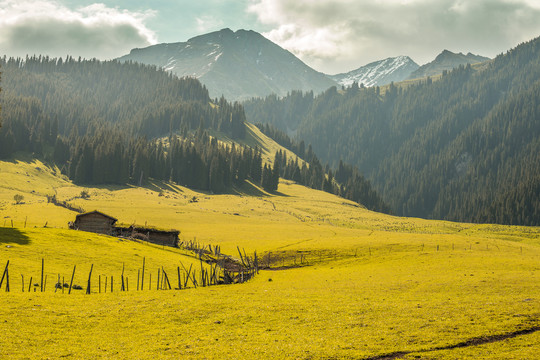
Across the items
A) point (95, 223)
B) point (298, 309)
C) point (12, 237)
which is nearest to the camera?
point (298, 309)

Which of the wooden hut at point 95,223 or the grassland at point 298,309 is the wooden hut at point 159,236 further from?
the grassland at point 298,309

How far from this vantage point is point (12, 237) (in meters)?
57.0

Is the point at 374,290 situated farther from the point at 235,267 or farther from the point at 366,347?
the point at 235,267

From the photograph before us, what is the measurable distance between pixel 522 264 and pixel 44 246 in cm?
6558

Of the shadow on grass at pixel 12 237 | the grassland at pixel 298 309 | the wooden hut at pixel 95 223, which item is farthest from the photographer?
the wooden hut at pixel 95 223

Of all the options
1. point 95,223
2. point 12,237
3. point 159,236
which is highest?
point 12,237

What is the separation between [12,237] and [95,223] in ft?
103

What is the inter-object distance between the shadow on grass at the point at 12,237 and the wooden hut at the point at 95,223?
2759 cm

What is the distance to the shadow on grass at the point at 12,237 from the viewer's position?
5509cm

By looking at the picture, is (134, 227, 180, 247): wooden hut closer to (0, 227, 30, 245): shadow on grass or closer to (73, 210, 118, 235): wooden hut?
(73, 210, 118, 235): wooden hut

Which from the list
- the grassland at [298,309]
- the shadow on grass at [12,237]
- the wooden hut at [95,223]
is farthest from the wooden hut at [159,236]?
the shadow on grass at [12,237]

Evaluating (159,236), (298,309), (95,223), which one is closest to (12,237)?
(95,223)

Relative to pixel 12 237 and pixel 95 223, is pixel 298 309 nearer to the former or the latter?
pixel 12 237

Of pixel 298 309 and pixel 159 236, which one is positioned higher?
pixel 298 309
